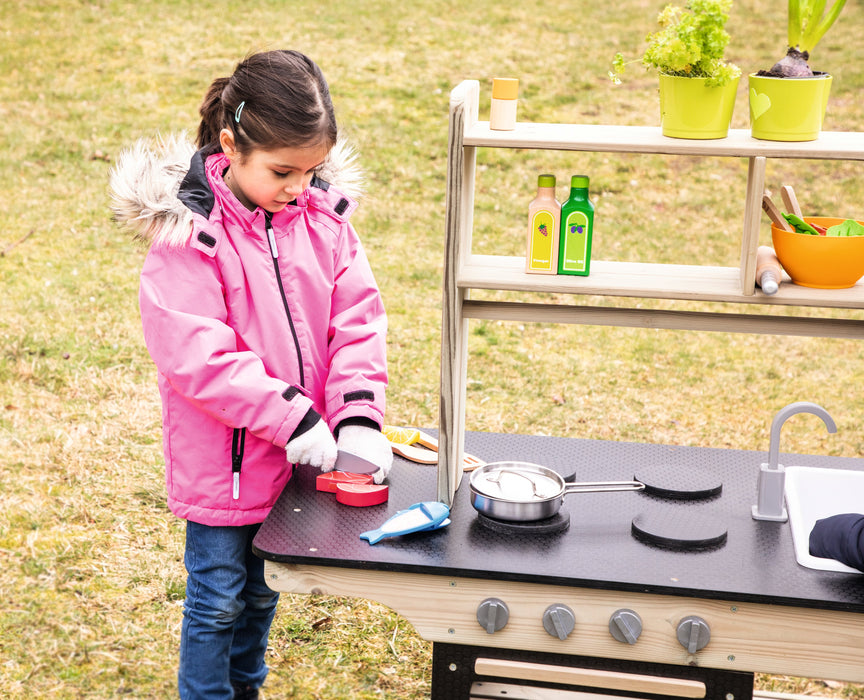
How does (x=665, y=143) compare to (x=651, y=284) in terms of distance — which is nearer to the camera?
(x=665, y=143)

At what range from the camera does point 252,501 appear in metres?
2.34

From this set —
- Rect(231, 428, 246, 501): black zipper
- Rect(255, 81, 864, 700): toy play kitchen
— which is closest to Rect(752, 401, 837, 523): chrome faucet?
Rect(255, 81, 864, 700): toy play kitchen

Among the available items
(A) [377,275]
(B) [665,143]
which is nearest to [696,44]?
(B) [665,143]

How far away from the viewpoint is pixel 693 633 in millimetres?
1974

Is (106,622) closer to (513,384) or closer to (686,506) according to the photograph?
(686,506)

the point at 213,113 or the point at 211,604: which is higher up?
the point at 213,113

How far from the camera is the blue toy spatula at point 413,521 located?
2125 millimetres

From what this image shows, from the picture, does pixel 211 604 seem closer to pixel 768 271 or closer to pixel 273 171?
pixel 273 171

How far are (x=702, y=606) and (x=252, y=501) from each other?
105cm

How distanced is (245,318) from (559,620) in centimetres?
96

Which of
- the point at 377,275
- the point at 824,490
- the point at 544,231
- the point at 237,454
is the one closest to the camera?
the point at 544,231

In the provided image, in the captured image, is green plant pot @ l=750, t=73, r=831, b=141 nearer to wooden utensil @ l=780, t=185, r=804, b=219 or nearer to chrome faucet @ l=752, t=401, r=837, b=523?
wooden utensil @ l=780, t=185, r=804, b=219

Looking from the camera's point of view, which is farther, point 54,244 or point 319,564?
point 54,244

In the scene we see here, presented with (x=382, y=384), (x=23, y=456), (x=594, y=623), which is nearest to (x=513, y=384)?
(x=23, y=456)
